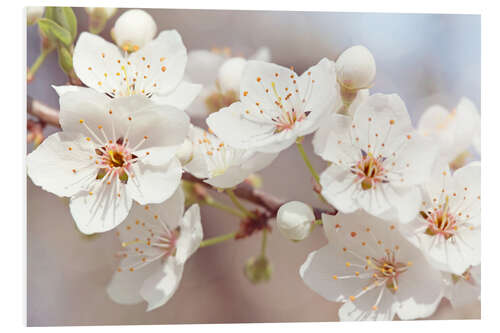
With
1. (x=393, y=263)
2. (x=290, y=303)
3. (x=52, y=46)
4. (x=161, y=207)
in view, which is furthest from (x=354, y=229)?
(x=290, y=303)

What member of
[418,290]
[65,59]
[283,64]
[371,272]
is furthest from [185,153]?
[283,64]

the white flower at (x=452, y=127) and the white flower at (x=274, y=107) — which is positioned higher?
the white flower at (x=274, y=107)

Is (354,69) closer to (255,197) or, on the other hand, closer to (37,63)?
(255,197)

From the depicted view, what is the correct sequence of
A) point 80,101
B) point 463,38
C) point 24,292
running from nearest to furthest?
point 80,101 < point 24,292 < point 463,38

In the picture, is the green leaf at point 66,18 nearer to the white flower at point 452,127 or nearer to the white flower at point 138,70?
the white flower at point 138,70

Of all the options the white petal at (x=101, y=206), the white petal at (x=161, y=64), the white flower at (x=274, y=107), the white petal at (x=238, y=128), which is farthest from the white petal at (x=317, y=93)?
the white petal at (x=101, y=206)
